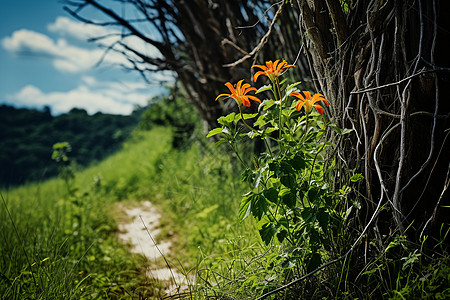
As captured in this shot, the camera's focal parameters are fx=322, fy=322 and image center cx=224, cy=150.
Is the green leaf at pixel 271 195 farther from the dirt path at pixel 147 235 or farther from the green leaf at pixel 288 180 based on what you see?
the dirt path at pixel 147 235

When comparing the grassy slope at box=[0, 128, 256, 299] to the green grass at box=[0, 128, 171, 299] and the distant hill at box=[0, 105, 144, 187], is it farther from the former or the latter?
the distant hill at box=[0, 105, 144, 187]

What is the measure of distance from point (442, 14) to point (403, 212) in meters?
0.80

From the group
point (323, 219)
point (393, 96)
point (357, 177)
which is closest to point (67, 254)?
point (323, 219)

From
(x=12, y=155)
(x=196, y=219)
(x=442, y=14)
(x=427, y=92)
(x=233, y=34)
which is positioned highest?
(x=12, y=155)

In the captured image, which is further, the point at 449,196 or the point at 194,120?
the point at 194,120

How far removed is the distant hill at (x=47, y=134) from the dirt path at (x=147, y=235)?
1388cm

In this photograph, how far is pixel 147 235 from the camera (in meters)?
3.42

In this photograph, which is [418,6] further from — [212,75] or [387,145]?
[212,75]

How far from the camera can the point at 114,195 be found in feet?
16.5

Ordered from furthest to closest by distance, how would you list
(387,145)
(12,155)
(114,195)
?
(12,155) → (114,195) → (387,145)

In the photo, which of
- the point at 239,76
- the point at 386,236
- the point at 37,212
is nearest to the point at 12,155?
the point at 37,212

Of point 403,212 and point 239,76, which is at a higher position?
point 239,76

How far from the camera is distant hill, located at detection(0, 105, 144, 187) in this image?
1791 centimetres

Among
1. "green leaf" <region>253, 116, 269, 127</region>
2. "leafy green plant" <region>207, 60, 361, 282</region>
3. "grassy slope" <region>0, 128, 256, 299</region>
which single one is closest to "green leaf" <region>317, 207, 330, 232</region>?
"leafy green plant" <region>207, 60, 361, 282</region>
